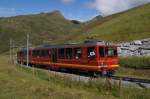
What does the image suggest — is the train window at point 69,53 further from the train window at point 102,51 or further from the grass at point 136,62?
the grass at point 136,62

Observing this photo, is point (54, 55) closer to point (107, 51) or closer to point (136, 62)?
point (136, 62)

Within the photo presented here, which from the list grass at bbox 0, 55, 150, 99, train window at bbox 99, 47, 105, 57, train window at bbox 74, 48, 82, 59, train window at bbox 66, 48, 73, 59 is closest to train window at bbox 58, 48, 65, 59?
train window at bbox 66, 48, 73, 59

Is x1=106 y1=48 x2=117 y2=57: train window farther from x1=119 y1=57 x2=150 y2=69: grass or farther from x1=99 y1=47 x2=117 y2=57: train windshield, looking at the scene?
x1=119 y1=57 x2=150 y2=69: grass

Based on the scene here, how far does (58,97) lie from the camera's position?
19688 mm

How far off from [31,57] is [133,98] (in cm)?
4083

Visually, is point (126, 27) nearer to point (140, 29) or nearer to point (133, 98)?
point (140, 29)

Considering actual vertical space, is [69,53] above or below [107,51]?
below

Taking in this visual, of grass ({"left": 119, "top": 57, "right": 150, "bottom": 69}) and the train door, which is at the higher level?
the train door

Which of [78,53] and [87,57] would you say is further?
[78,53]

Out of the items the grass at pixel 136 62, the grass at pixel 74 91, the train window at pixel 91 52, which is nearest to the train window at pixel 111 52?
the train window at pixel 91 52

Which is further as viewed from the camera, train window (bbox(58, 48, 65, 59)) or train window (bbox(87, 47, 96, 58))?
train window (bbox(58, 48, 65, 59))

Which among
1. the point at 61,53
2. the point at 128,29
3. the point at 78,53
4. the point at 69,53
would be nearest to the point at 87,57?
the point at 78,53

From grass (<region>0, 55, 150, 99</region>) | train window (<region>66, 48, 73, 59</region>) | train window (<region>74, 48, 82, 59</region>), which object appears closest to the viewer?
grass (<region>0, 55, 150, 99</region>)

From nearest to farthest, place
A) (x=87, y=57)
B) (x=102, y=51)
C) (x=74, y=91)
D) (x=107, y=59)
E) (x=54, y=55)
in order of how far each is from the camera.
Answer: (x=74, y=91), (x=102, y=51), (x=107, y=59), (x=87, y=57), (x=54, y=55)
